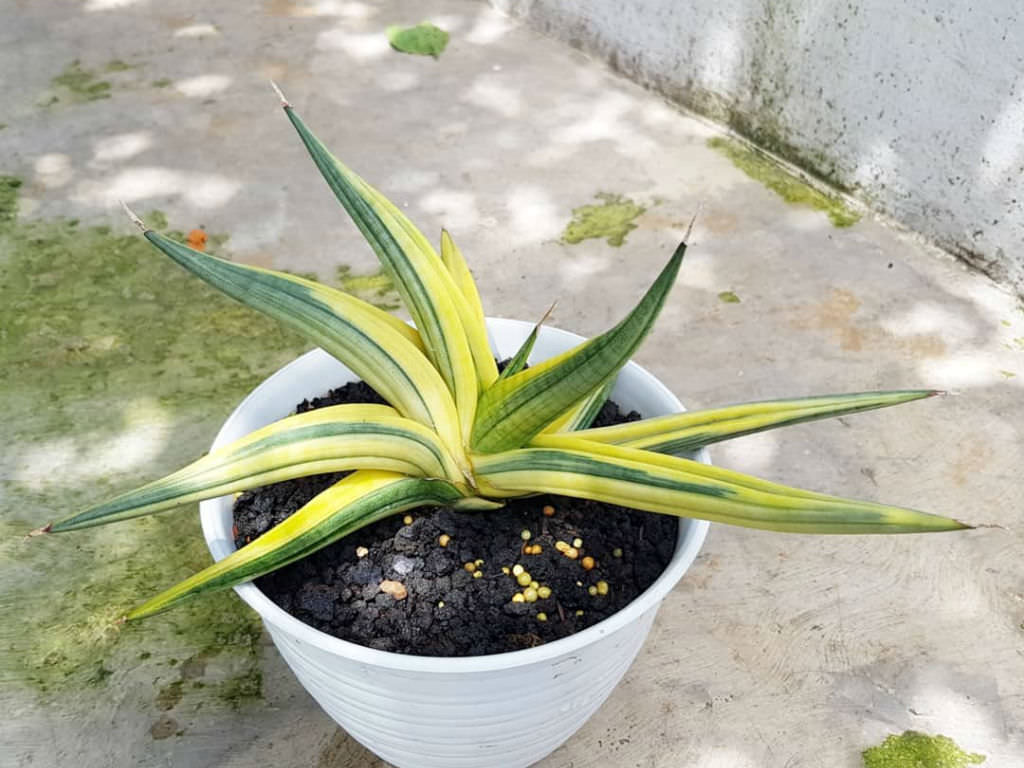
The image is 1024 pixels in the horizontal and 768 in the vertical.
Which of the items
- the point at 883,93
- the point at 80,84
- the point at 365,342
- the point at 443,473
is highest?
the point at 365,342

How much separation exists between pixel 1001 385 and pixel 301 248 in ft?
5.29

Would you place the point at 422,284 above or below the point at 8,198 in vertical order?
above

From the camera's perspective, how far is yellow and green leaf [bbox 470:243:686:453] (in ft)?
2.89

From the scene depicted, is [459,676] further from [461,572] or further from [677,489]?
[677,489]

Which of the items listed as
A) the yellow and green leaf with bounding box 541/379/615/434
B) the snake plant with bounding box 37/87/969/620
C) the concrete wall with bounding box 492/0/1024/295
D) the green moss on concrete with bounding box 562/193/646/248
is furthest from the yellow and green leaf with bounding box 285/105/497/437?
the concrete wall with bounding box 492/0/1024/295

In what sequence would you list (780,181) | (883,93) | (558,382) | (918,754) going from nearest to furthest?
(558,382) < (918,754) < (883,93) < (780,181)

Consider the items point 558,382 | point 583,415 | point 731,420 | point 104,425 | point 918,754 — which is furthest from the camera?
point 104,425

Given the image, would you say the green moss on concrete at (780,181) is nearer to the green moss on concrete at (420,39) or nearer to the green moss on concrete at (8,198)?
the green moss on concrete at (420,39)

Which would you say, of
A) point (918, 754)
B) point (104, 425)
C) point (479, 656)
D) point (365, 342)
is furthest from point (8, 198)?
point (918, 754)

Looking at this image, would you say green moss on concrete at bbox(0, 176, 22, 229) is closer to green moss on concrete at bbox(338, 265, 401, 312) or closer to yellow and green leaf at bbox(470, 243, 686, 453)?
green moss on concrete at bbox(338, 265, 401, 312)

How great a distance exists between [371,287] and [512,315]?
34cm

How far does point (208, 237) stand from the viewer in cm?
248

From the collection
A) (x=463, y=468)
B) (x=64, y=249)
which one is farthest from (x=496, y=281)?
(x=463, y=468)

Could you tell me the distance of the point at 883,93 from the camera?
2.42 meters
